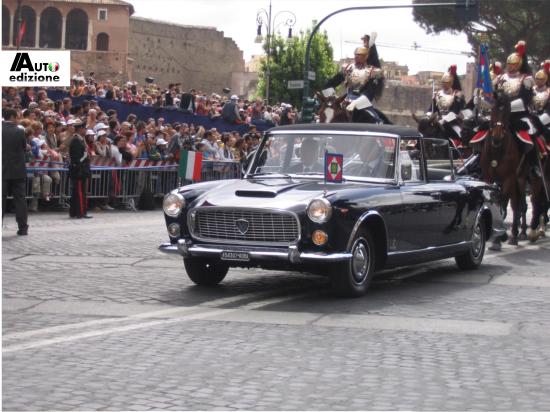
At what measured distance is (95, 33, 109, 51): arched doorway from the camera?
111 m

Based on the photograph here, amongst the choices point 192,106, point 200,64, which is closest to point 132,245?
point 192,106

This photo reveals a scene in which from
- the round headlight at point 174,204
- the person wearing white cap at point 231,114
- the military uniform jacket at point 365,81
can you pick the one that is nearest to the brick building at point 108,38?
the person wearing white cap at point 231,114

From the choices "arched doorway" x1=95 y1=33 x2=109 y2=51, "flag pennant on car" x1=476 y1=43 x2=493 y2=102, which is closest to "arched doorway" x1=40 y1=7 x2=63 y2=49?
"arched doorway" x1=95 y1=33 x2=109 y2=51

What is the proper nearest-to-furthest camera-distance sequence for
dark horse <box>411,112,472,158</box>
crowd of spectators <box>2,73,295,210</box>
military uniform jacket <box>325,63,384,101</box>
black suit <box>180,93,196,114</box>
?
military uniform jacket <box>325,63,384,101</box>
dark horse <box>411,112,472,158</box>
crowd of spectators <box>2,73,295,210</box>
black suit <box>180,93,196,114</box>

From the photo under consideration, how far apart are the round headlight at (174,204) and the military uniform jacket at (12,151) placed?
7017 millimetres

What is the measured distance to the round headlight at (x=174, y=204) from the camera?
11836 mm

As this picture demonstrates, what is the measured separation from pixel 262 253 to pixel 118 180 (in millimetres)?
14742

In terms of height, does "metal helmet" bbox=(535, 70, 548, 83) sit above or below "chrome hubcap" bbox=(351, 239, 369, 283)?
above

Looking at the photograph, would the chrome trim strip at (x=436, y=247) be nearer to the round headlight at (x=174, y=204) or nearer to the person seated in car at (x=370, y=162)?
the person seated in car at (x=370, y=162)

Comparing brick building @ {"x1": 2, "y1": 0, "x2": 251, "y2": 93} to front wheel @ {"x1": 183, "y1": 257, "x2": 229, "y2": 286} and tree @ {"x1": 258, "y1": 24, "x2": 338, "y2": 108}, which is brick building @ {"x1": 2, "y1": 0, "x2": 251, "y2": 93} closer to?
tree @ {"x1": 258, "y1": 24, "x2": 338, "y2": 108}

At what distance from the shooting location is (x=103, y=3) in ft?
363

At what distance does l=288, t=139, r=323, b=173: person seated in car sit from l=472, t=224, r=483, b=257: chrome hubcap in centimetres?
266

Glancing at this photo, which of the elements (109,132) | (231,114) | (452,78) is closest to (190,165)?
(452,78)
